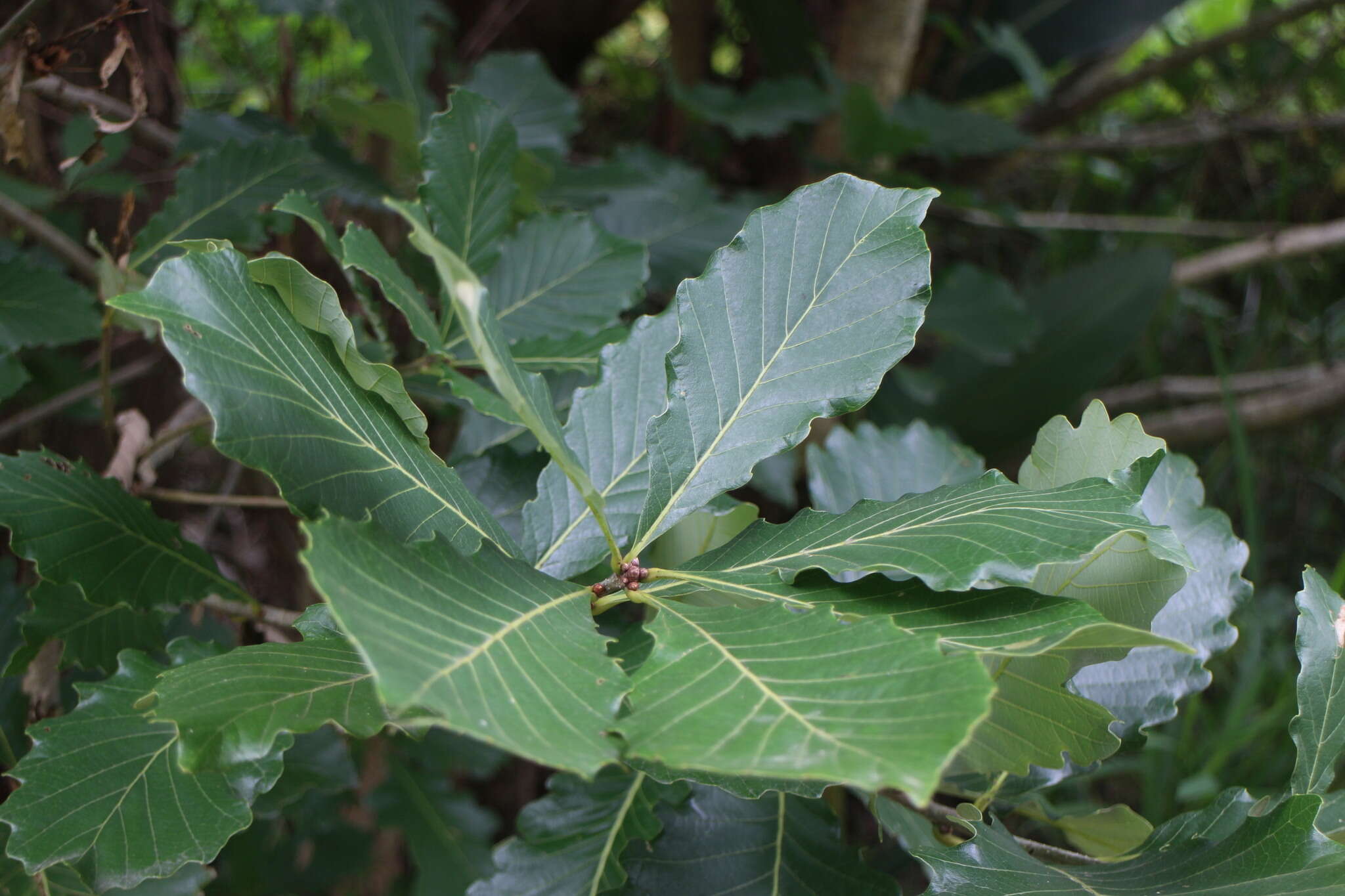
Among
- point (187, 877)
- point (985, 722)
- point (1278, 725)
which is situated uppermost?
point (985, 722)

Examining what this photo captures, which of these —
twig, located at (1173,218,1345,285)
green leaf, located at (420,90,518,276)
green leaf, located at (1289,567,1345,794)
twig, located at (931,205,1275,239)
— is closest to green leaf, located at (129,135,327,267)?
green leaf, located at (420,90,518,276)

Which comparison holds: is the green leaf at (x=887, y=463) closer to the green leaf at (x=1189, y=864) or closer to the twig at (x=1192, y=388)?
the green leaf at (x=1189, y=864)

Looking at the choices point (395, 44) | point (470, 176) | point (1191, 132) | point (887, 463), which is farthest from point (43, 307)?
point (1191, 132)

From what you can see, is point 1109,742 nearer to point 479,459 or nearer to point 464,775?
point 479,459

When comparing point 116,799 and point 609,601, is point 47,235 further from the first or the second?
point 609,601

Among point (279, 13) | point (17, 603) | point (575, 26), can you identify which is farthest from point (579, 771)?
point (575, 26)

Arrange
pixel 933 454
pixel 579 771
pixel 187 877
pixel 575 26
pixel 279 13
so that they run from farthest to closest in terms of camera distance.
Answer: pixel 575 26 < pixel 279 13 < pixel 933 454 < pixel 187 877 < pixel 579 771

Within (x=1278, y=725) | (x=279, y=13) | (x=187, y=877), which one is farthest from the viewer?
(x=1278, y=725)

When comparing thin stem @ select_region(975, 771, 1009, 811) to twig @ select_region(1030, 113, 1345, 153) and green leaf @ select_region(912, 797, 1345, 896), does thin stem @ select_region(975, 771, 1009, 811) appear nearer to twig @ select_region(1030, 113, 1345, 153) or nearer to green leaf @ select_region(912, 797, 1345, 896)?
green leaf @ select_region(912, 797, 1345, 896)

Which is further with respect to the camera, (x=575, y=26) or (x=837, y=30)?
(x=575, y=26)
